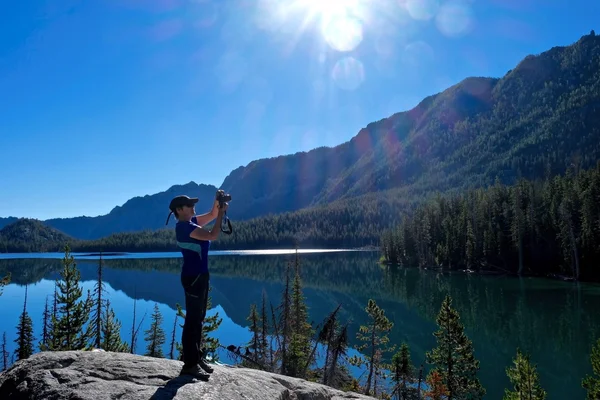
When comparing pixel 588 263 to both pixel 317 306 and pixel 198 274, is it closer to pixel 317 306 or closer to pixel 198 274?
→ pixel 317 306

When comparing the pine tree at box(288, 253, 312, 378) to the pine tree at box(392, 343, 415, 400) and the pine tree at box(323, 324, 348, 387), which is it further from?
the pine tree at box(392, 343, 415, 400)

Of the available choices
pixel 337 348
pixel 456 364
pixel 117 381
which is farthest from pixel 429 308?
pixel 117 381

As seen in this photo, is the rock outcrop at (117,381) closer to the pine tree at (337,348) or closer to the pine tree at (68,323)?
the pine tree at (337,348)

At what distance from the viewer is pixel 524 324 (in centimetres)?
4959

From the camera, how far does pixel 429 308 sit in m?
61.0

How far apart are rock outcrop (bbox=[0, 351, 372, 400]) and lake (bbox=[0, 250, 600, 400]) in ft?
66.6

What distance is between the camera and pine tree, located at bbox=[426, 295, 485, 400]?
24.4m

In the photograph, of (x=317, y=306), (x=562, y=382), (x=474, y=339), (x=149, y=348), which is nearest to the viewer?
(x=562, y=382)

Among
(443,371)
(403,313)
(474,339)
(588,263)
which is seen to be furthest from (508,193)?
(443,371)

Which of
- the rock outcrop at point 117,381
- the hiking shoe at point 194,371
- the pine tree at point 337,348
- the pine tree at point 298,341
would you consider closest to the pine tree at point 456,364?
the pine tree at point 337,348

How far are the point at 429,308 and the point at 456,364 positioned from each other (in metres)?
37.3

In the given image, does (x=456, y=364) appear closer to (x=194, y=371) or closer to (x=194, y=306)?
(x=194, y=371)

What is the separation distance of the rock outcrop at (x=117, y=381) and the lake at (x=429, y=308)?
20300 millimetres

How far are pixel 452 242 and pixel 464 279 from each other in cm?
2409
